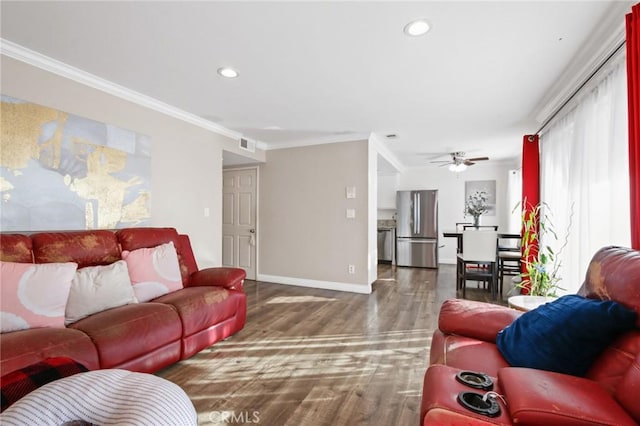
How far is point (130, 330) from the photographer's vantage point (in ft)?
5.96

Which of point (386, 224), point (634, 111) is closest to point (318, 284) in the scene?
point (386, 224)

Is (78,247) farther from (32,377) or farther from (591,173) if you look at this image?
(591,173)

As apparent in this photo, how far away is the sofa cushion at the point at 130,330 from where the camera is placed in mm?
1694

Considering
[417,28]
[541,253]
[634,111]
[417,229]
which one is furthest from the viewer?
[417,229]

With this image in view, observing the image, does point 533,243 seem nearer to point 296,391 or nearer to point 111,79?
point 296,391

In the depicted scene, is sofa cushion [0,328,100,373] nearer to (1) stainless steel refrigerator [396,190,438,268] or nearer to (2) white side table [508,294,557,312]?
(2) white side table [508,294,557,312]

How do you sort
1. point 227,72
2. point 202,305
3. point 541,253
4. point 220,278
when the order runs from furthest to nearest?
point 541,253, point 220,278, point 227,72, point 202,305

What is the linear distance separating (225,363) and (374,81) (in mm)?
2700

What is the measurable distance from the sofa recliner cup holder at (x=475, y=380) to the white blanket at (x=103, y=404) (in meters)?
0.92

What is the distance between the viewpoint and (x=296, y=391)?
187 centimetres

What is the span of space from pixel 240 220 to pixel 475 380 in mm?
4774

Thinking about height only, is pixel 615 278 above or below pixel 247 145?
below

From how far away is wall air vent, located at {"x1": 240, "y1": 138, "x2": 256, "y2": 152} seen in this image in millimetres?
4531

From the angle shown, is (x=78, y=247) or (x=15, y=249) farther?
(x=78, y=247)
